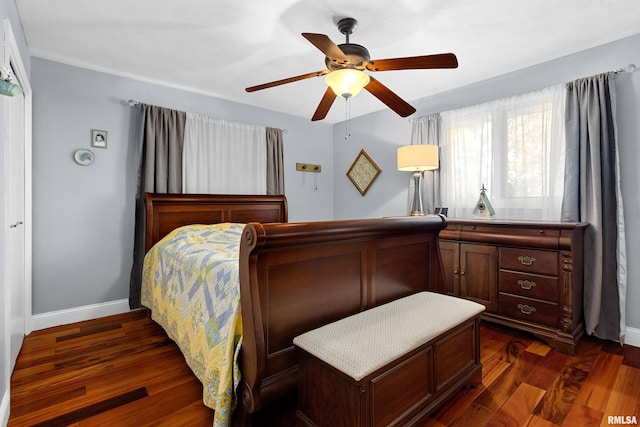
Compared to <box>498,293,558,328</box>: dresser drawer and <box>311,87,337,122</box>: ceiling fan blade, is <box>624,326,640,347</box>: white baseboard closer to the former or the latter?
<box>498,293,558,328</box>: dresser drawer

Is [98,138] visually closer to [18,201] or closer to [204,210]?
[18,201]

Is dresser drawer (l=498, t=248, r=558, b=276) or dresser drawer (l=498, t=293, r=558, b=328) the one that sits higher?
dresser drawer (l=498, t=248, r=558, b=276)

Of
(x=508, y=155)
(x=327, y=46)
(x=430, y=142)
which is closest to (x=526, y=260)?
(x=508, y=155)

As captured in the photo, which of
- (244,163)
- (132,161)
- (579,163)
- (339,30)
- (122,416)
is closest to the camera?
(122,416)

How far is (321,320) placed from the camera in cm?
174

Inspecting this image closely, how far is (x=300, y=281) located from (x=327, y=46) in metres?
1.33

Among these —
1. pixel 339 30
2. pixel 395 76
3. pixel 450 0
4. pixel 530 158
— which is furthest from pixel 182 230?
pixel 530 158

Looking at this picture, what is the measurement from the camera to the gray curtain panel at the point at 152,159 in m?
3.25

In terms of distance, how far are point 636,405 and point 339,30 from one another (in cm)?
296

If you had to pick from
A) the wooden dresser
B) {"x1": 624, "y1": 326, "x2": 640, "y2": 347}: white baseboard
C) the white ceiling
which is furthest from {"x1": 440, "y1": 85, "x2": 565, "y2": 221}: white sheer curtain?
{"x1": 624, "y1": 326, "x2": 640, "y2": 347}: white baseboard

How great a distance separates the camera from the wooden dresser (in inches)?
95.9

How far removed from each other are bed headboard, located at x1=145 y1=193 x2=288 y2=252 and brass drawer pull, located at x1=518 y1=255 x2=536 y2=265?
107 inches

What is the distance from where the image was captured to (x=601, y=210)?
255 cm

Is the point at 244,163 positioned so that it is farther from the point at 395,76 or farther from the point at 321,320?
the point at 321,320
